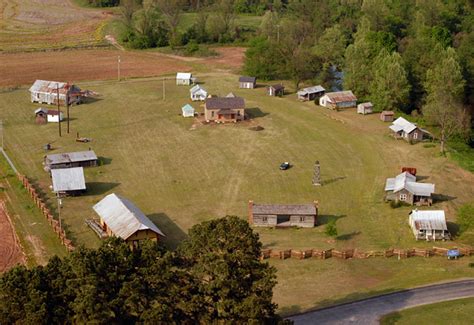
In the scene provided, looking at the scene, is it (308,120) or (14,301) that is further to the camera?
(308,120)

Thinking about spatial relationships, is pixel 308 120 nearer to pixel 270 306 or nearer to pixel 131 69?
pixel 131 69

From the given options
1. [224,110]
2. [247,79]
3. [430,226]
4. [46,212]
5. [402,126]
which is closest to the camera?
[430,226]

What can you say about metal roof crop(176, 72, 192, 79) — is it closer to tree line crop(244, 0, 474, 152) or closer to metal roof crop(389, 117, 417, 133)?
tree line crop(244, 0, 474, 152)

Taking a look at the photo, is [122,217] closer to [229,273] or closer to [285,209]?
[285,209]

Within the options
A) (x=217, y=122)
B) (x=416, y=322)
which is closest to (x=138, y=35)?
(x=217, y=122)

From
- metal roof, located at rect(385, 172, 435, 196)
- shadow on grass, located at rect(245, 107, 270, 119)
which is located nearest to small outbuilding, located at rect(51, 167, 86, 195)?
metal roof, located at rect(385, 172, 435, 196)

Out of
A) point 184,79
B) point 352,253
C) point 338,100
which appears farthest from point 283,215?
point 184,79

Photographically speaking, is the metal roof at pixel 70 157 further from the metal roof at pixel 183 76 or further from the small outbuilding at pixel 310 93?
the small outbuilding at pixel 310 93
